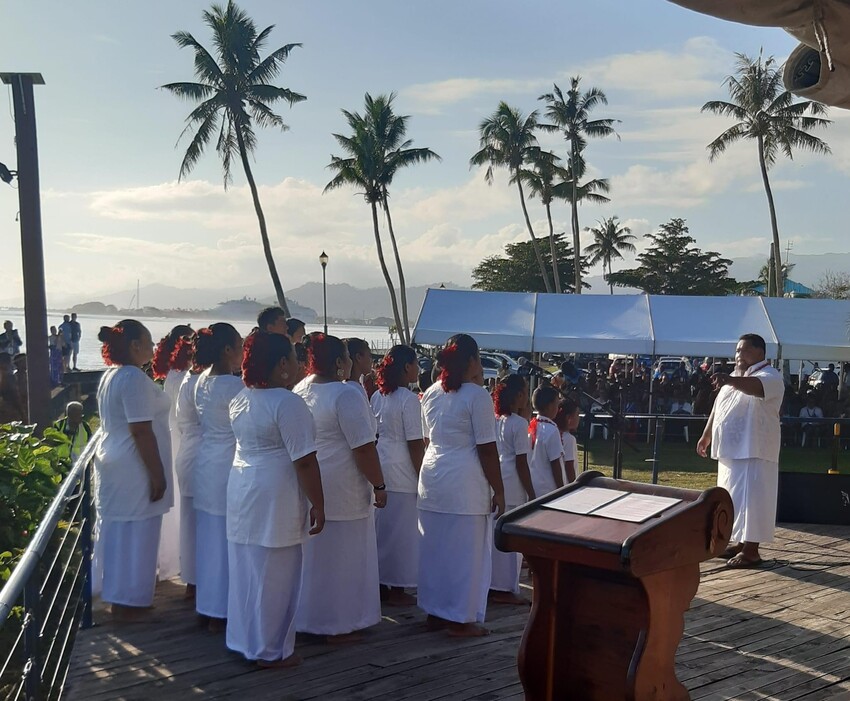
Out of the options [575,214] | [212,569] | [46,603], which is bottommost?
[46,603]

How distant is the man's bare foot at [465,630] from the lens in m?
5.27

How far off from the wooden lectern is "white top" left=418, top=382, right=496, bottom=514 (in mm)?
1827

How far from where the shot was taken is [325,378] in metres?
5.13

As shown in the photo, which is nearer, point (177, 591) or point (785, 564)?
point (177, 591)

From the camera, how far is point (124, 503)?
18.0ft

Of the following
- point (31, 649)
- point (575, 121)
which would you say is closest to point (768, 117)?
point (575, 121)

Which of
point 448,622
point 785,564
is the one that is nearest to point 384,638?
point 448,622

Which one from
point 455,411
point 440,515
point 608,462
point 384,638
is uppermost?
point 455,411

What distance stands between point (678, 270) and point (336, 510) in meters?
59.0

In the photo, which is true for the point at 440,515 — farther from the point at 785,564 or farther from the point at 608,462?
the point at 608,462

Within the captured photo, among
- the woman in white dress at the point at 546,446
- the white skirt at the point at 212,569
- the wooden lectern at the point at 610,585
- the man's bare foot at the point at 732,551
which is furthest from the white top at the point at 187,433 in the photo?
the man's bare foot at the point at 732,551

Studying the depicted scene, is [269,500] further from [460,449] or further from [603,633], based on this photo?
[603,633]

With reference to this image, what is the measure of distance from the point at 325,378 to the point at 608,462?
1112 centimetres

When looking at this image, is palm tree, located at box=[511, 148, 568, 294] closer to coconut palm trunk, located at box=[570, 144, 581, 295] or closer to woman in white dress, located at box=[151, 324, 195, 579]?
coconut palm trunk, located at box=[570, 144, 581, 295]
